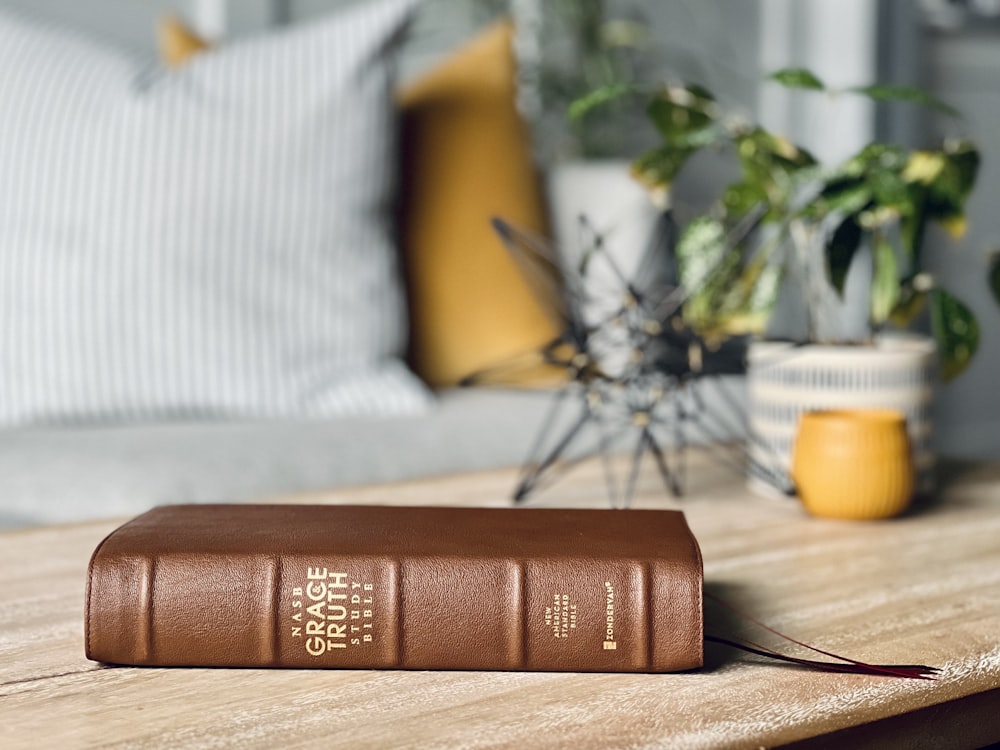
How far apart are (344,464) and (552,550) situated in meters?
0.65

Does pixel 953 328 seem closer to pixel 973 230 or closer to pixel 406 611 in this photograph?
pixel 406 611

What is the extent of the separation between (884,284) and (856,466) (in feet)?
0.74

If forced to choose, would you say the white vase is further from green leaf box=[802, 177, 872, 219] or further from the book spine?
the book spine

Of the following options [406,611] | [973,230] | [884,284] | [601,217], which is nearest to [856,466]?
[884,284]

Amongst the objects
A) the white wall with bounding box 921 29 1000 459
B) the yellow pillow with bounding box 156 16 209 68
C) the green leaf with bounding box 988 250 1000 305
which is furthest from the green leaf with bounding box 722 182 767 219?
the white wall with bounding box 921 29 1000 459

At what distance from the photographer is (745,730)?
510mm

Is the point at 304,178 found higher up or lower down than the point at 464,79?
lower down

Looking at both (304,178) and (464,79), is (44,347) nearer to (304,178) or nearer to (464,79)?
(304,178)

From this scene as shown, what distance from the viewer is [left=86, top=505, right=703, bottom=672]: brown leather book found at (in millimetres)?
570

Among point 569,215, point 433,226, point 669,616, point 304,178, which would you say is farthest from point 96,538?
point 569,215

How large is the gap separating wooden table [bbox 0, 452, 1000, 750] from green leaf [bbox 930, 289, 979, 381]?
29cm

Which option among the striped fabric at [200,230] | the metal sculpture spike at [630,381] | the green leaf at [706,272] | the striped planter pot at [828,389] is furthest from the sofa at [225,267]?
the striped planter pot at [828,389]

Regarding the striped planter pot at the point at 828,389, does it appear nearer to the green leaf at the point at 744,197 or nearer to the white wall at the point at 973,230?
the green leaf at the point at 744,197

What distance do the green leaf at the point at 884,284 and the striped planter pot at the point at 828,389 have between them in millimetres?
32
